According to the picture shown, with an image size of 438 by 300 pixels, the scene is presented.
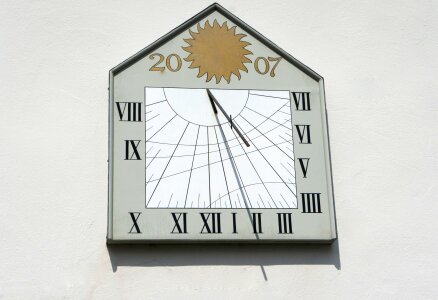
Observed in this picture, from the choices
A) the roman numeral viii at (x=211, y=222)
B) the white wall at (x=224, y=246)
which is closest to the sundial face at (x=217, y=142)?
the roman numeral viii at (x=211, y=222)

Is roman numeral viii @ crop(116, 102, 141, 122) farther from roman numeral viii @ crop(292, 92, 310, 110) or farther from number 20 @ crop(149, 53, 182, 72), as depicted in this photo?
roman numeral viii @ crop(292, 92, 310, 110)

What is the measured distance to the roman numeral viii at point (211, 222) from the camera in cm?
539

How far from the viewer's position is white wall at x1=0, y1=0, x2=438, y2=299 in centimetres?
534

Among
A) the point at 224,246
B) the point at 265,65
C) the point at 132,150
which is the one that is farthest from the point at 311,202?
the point at 132,150

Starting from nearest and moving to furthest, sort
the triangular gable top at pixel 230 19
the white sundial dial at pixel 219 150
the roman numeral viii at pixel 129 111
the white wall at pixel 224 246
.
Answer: the white wall at pixel 224 246 < the white sundial dial at pixel 219 150 < the roman numeral viii at pixel 129 111 < the triangular gable top at pixel 230 19

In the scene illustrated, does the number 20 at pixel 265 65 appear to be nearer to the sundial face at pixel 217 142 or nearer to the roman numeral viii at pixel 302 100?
the sundial face at pixel 217 142

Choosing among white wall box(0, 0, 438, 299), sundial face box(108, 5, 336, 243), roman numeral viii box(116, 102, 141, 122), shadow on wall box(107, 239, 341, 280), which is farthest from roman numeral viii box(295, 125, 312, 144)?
roman numeral viii box(116, 102, 141, 122)

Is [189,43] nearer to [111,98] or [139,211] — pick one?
[111,98]

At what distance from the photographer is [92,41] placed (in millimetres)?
5836

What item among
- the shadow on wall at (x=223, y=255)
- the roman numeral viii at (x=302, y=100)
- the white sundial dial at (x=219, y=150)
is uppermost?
the roman numeral viii at (x=302, y=100)

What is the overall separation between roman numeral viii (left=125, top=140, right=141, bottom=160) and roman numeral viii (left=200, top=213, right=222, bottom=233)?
1.47ft

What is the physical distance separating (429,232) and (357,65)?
1.00m

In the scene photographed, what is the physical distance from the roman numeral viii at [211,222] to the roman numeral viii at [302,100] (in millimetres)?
757

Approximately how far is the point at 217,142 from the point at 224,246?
55 centimetres
